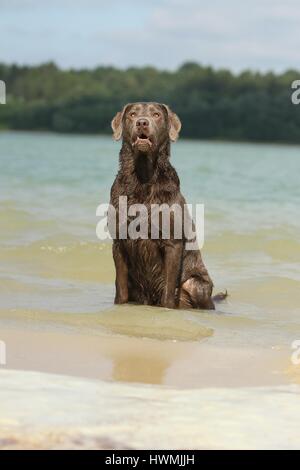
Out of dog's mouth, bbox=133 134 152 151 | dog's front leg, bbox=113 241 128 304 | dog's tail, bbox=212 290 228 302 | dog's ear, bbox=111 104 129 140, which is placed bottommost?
dog's tail, bbox=212 290 228 302

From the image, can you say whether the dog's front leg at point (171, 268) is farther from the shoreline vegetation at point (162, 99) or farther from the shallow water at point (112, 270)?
the shoreline vegetation at point (162, 99)

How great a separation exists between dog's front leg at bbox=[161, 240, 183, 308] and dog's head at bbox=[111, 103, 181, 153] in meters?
0.75

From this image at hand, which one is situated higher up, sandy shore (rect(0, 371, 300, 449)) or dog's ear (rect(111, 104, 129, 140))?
dog's ear (rect(111, 104, 129, 140))

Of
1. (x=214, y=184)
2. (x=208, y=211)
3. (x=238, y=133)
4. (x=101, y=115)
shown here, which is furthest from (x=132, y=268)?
(x=101, y=115)

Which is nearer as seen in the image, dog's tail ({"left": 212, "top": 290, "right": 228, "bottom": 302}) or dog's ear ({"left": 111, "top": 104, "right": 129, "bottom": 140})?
dog's ear ({"left": 111, "top": 104, "right": 129, "bottom": 140})

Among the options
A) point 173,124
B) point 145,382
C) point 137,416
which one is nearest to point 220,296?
point 173,124

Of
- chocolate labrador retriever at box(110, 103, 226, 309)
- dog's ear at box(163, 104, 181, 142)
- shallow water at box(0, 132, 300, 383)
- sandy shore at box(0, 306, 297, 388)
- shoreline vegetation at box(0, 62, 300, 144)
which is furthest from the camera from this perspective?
shoreline vegetation at box(0, 62, 300, 144)

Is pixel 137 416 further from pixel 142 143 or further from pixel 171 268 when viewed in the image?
pixel 142 143

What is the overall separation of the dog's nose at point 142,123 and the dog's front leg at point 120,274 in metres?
0.89

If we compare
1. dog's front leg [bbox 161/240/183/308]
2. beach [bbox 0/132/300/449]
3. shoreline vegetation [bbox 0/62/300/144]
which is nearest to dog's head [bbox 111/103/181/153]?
dog's front leg [bbox 161/240/183/308]

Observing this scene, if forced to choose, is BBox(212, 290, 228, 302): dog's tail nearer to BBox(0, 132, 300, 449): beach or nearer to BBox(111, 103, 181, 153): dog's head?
BBox(0, 132, 300, 449): beach

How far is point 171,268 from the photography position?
769 cm

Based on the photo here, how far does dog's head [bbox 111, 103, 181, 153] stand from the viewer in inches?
298

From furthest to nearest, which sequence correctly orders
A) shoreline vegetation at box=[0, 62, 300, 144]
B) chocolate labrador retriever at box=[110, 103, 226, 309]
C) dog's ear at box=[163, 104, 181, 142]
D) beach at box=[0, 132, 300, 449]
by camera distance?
shoreline vegetation at box=[0, 62, 300, 144] < dog's ear at box=[163, 104, 181, 142] < chocolate labrador retriever at box=[110, 103, 226, 309] < beach at box=[0, 132, 300, 449]
